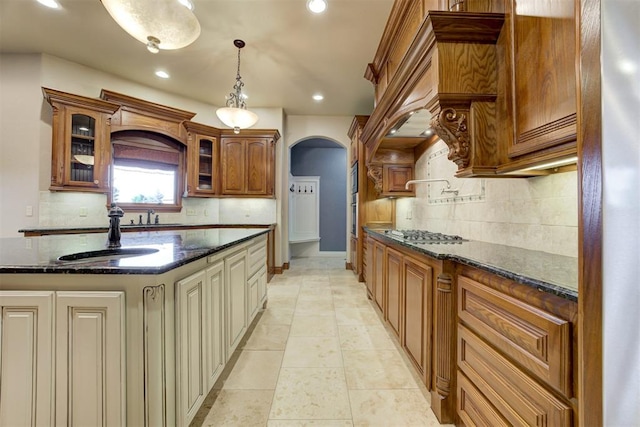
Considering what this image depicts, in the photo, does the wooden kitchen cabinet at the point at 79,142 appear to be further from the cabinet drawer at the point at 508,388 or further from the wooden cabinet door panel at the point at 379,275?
the cabinet drawer at the point at 508,388

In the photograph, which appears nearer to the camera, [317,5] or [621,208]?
[621,208]

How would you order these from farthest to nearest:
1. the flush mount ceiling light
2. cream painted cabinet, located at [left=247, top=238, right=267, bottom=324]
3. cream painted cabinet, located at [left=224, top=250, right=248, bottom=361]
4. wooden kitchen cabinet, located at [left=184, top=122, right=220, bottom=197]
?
wooden kitchen cabinet, located at [left=184, top=122, right=220, bottom=197]
cream painted cabinet, located at [left=247, top=238, right=267, bottom=324]
cream painted cabinet, located at [left=224, top=250, right=248, bottom=361]
the flush mount ceiling light

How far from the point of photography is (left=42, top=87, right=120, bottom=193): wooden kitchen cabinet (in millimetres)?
3094

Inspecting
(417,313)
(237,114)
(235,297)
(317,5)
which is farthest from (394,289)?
(317,5)

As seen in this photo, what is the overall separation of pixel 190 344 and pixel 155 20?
1.94m

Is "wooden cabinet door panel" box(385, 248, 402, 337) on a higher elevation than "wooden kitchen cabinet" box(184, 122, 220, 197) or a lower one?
lower

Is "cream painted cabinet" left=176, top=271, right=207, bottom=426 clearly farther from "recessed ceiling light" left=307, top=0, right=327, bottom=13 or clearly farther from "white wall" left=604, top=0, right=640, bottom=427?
"recessed ceiling light" left=307, top=0, right=327, bottom=13

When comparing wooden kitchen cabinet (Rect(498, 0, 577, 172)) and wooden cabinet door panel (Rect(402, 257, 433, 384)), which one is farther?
wooden cabinet door panel (Rect(402, 257, 433, 384))

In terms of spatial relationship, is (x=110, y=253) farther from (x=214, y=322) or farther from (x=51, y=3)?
(x=51, y=3)

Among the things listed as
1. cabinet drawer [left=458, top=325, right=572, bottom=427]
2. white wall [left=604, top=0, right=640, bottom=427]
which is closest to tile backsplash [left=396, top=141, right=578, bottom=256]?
cabinet drawer [left=458, top=325, right=572, bottom=427]

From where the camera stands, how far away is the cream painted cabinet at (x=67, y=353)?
3.09 feet

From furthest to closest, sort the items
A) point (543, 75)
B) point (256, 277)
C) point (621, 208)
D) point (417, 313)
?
point (256, 277) < point (417, 313) < point (543, 75) < point (621, 208)

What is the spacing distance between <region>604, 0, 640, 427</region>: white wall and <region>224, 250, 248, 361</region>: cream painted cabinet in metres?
1.67

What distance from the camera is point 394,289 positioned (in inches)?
80.5
